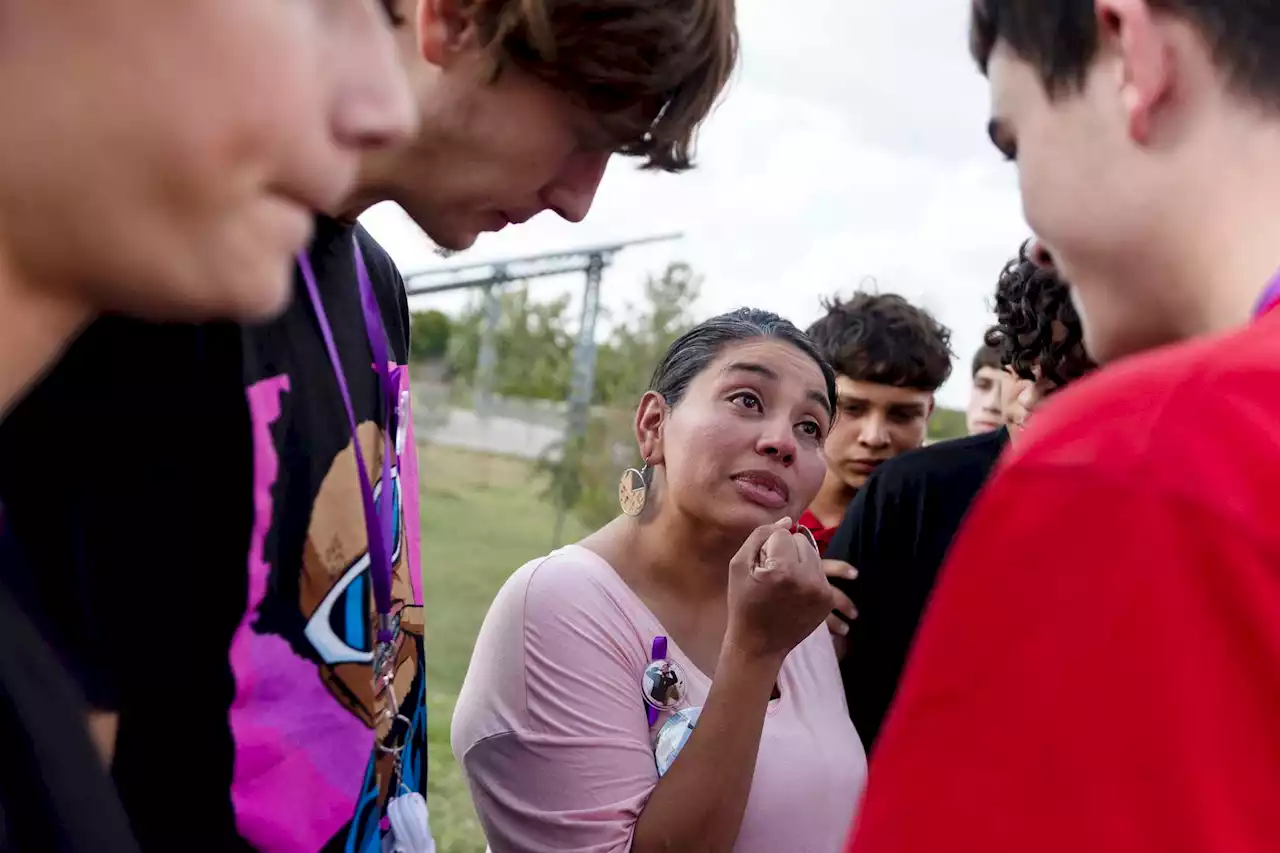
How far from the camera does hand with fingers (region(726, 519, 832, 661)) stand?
1.92 meters

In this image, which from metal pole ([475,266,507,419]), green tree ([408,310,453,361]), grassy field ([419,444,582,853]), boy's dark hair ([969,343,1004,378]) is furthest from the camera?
green tree ([408,310,453,361])

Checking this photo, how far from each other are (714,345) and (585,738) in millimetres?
946

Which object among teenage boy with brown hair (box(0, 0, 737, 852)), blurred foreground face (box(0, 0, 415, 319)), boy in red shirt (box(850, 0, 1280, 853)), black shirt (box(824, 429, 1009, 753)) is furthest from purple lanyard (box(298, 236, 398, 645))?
black shirt (box(824, 429, 1009, 753))

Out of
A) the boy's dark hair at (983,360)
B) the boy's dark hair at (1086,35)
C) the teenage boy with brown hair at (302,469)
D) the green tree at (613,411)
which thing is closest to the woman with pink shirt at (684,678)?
the teenage boy with brown hair at (302,469)

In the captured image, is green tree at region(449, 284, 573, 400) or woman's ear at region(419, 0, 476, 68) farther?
green tree at region(449, 284, 573, 400)

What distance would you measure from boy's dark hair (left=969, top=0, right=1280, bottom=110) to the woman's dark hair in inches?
53.1

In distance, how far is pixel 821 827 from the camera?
1.95 m

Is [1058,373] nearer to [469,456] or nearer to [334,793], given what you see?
[334,793]

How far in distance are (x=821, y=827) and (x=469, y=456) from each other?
502 inches

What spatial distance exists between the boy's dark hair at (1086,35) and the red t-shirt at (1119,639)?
0.24 m

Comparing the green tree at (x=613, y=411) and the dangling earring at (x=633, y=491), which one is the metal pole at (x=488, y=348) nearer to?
the green tree at (x=613, y=411)

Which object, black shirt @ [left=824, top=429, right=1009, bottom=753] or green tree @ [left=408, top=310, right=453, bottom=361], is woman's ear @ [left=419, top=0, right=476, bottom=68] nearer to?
black shirt @ [left=824, top=429, right=1009, bottom=753]

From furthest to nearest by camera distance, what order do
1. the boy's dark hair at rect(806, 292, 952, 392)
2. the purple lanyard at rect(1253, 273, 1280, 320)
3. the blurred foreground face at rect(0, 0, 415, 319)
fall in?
the boy's dark hair at rect(806, 292, 952, 392) < the purple lanyard at rect(1253, 273, 1280, 320) < the blurred foreground face at rect(0, 0, 415, 319)

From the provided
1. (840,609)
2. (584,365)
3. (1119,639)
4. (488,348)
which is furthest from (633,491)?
(488,348)
